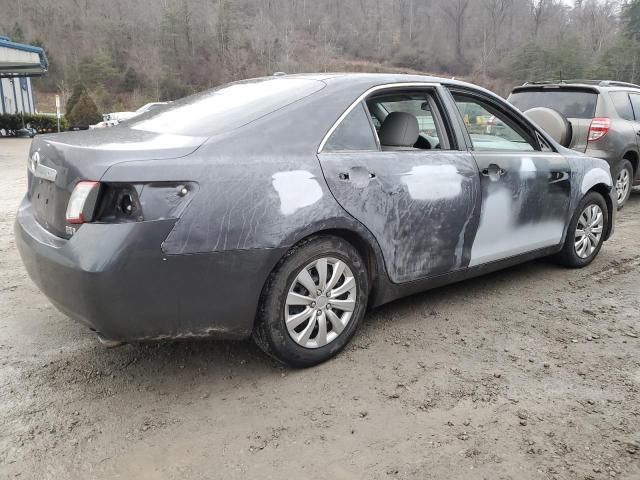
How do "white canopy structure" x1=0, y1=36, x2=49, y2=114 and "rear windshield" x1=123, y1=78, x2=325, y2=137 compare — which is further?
"white canopy structure" x1=0, y1=36, x2=49, y2=114

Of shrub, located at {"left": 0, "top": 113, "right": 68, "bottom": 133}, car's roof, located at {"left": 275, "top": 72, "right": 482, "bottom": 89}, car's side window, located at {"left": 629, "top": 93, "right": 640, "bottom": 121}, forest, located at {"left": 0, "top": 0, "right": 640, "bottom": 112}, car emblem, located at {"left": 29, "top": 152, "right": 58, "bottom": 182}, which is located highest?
forest, located at {"left": 0, "top": 0, "right": 640, "bottom": 112}

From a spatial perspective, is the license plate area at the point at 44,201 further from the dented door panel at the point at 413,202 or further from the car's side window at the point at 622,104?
the car's side window at the point at 622,104

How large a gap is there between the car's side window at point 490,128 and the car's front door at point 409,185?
0.83 ft

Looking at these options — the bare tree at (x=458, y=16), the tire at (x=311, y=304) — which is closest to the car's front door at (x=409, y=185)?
the tire at (x=311, y=304)

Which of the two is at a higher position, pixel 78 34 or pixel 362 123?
pixel 78 34

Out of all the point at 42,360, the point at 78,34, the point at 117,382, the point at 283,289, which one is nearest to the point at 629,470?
the point at 283,289

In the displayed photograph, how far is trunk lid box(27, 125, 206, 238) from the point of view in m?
2.42

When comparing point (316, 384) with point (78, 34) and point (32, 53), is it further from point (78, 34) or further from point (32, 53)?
point (78, 34)

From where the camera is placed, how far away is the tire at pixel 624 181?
7598 mm

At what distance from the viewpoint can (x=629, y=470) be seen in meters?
2.21

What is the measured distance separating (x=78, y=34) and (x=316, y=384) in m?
87.4

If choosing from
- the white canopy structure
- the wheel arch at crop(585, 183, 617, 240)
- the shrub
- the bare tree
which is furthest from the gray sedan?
the bare tree

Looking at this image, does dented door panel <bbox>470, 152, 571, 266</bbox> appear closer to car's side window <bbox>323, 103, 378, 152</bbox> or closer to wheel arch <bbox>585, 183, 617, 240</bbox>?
wheel arch <bbox>585, 183, 617, 240</bbox>

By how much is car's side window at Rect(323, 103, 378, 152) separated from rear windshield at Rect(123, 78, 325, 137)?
26 cm
